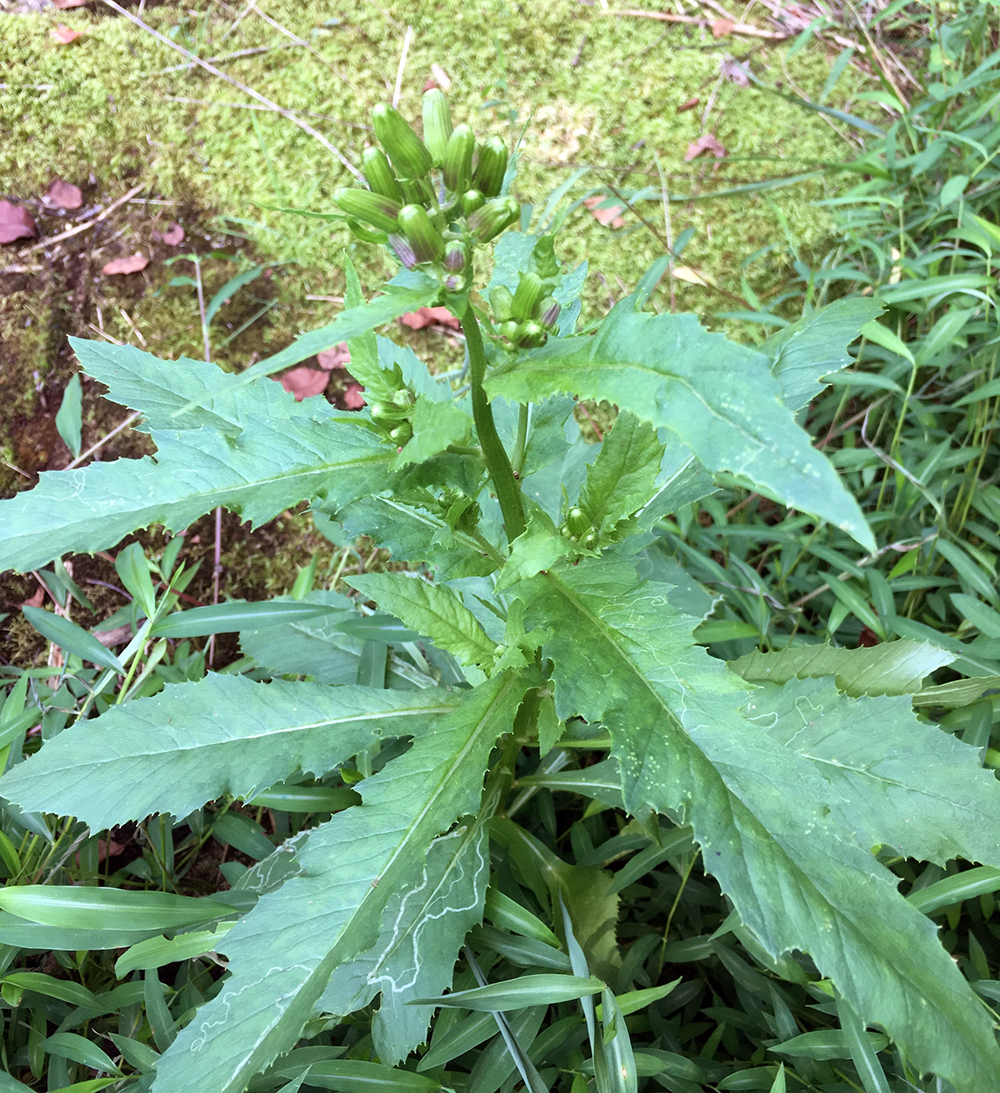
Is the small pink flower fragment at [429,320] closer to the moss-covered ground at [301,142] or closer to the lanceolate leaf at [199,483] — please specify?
the moss-covered ground at [301,142]

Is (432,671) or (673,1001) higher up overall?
(432,671)

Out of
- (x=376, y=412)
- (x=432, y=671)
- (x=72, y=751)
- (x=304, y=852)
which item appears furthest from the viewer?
(x=432, y=671)

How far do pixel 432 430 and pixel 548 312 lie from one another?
0.98 feet

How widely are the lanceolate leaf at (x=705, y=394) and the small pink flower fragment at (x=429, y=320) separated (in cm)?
205

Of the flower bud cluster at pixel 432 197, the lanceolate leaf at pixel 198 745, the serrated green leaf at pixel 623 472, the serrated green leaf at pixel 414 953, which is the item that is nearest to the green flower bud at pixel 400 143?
the flower bud cluster at pixel 432 197

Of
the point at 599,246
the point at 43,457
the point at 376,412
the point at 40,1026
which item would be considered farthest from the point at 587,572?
the point at 43,457

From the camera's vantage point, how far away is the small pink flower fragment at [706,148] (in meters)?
3.07

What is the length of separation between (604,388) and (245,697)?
1.08 metres

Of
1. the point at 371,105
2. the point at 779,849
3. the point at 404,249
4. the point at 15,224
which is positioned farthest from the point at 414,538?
the point at 15,224

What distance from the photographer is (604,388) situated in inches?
35.8

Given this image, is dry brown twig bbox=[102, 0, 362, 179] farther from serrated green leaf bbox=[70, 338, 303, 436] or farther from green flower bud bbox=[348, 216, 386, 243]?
Result: green flower bud bbox=[348, 216, 386, 243]

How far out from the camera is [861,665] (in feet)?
5.43

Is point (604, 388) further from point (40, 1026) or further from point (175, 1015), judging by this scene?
point (40, 1026)

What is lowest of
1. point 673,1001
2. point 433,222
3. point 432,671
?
point 673,1001
